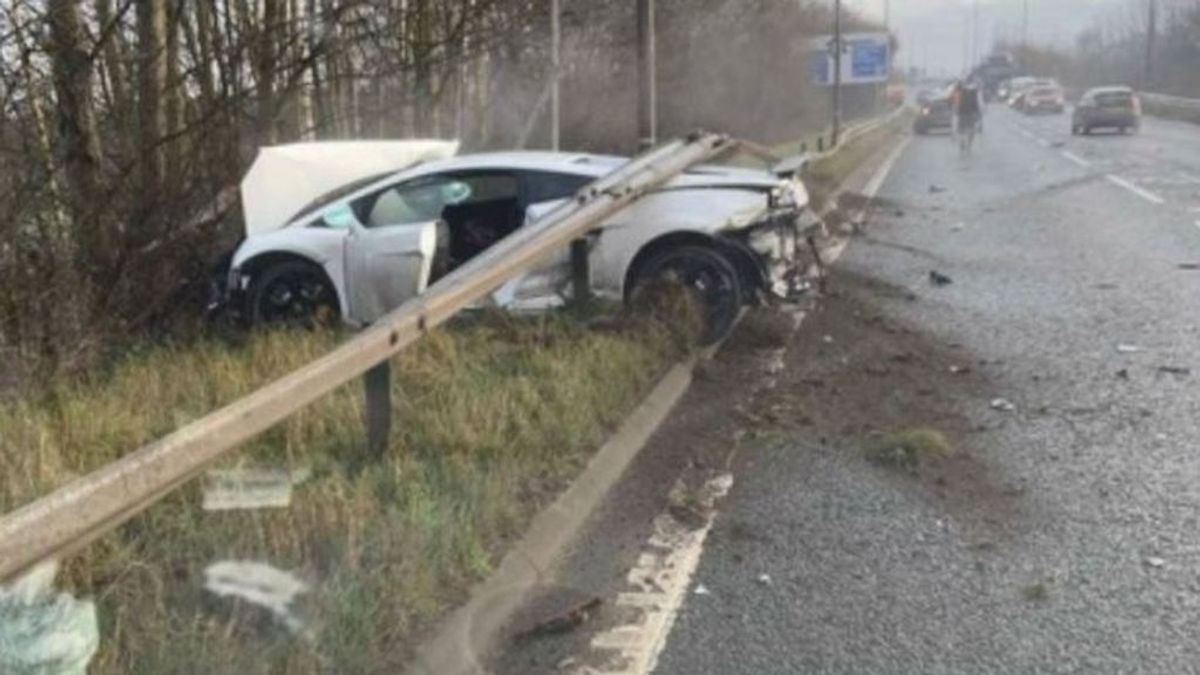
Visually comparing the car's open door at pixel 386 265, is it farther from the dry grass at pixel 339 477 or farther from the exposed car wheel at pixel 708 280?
the exposed car wheel at pixel 708 280

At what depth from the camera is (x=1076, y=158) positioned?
30.0 metres

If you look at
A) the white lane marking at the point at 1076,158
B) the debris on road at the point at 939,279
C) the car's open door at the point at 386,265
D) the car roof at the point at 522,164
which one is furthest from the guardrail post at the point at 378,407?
the white lane marking at the point at 1076,158

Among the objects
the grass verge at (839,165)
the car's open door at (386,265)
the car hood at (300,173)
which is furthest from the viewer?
the grass verge at (839,165)

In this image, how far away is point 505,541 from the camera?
4.77 meters

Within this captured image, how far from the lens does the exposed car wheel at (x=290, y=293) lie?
9.27 meters

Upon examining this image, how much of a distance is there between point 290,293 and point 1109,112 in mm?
39185

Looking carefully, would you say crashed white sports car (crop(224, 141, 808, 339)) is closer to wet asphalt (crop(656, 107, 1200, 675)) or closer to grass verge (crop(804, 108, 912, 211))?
wet asphalt (crop(656, 107, 1200, 675))

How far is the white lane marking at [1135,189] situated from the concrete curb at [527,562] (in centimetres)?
1443

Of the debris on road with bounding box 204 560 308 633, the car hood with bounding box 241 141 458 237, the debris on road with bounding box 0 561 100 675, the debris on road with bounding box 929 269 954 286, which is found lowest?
the debris on road with bounding box 929 269 954 286

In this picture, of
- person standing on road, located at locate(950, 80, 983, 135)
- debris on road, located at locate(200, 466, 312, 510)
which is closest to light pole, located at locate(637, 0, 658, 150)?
debris on road, located at locate(200, 466, 312, 510)

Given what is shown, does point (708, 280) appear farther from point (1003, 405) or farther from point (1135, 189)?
point (1135, 189)

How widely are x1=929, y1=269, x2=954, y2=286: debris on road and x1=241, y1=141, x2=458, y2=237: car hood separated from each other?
4.60m

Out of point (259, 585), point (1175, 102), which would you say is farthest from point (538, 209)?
point (1175, 102)

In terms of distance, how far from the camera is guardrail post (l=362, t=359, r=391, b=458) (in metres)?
5.48
